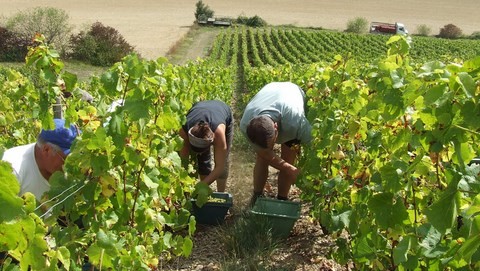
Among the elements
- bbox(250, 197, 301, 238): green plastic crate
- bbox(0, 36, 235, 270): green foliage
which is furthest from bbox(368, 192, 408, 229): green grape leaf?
bbox(250, 197, 301, 238): green plastic crate

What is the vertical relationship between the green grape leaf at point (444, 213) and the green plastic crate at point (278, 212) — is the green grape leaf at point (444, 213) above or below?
above

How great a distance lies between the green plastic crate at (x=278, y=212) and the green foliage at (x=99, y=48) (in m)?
22.5

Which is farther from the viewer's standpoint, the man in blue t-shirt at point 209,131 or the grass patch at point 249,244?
the man in blue t-shirt at point 209,131

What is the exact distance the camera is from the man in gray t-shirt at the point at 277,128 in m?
3.78

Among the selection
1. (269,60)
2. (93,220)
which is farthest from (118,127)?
(269,60)

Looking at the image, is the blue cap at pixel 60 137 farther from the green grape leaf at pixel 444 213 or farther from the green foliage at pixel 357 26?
the green foliage at pixel 357 26

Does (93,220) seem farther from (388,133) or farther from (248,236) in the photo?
(248,236)

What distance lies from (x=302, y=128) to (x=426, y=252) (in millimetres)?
2408

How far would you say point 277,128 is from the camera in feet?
13.1

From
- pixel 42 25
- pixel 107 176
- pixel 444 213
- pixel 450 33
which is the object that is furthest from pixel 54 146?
pixel 450 33

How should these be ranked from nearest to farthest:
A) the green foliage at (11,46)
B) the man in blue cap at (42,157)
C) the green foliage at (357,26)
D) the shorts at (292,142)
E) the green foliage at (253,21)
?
the man in blue cap at (42,157) < the shorts at (292,142) < the green foliage at (11,46) < the green foliage at (253,21) < the green foliage at (357,26)

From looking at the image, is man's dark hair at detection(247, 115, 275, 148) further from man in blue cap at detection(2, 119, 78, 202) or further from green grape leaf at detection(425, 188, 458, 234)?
green grape leaf at detection(425, 188, 458, 234)

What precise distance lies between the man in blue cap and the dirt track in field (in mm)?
32755

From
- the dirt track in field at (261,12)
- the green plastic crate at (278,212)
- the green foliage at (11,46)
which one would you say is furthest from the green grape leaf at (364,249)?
the dirt track in field at (261,12)
